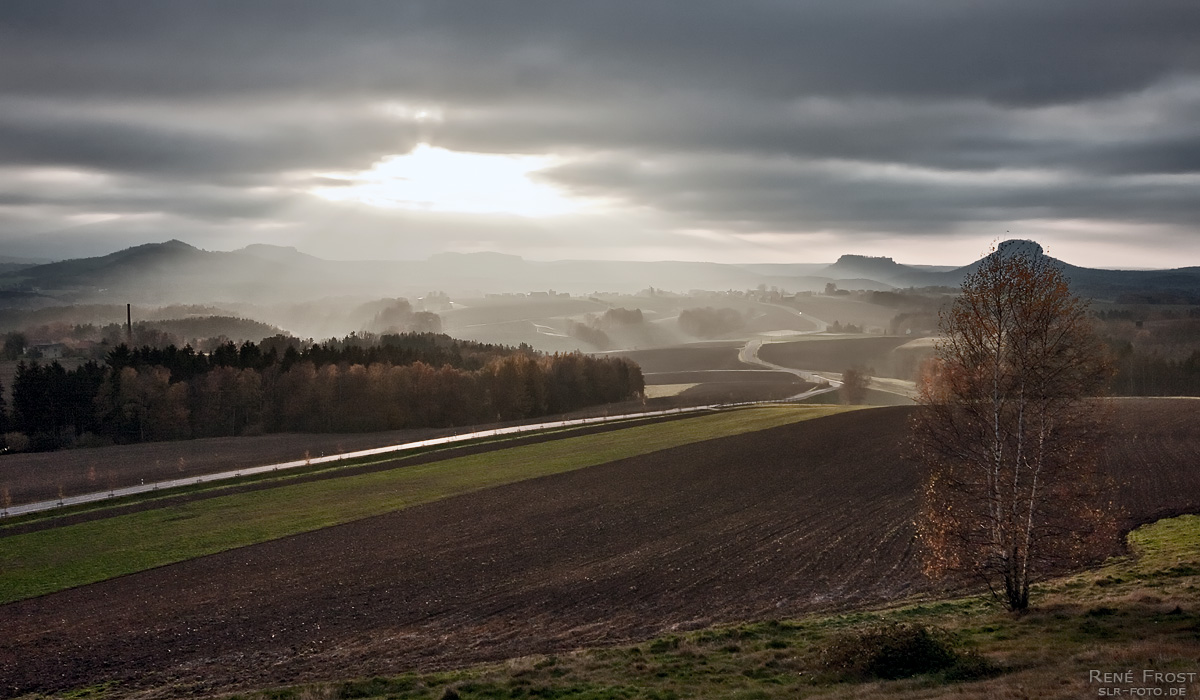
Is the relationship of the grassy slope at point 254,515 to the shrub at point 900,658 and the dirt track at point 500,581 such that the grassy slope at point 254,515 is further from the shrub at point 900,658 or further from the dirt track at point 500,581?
the shrub at point 900,658

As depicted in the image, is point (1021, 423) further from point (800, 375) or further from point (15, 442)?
point (800, 375)

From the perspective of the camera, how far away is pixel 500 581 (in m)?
30.2

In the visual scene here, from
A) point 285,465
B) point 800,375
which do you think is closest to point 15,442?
point 285,465

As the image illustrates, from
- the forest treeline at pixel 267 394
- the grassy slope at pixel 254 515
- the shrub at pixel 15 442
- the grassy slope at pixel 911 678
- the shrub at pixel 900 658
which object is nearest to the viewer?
the grassy slope at pixel 911 678

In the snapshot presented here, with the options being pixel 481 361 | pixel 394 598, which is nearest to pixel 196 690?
pixel 394 598

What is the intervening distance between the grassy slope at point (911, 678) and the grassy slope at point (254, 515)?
19.5m

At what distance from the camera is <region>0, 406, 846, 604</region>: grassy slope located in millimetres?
34438

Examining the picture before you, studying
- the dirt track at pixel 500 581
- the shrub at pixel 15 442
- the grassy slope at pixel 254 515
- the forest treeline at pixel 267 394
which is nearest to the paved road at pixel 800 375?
the forest treeline at pixel 267 394

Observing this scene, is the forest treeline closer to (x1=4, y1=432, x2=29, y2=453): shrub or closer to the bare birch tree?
(x1=4, y1=432, x2=29, y2=453): shrub

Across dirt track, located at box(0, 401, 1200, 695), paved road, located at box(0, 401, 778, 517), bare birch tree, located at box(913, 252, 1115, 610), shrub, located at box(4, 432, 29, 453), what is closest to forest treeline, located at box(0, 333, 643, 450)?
shrub, located at box(4, 432, 29, 453)

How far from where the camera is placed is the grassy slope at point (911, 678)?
15188mm

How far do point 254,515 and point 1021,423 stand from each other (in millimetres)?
37684

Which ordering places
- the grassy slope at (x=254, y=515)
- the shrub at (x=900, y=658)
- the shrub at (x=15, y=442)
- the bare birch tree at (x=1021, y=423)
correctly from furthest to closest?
the shrub at (x=15, y=442) < the grassy slope at (x=254, y=515) < the bare birch tree at (x=1021, y=423) < the shrub at (x=900, y=658)

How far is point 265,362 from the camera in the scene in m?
98.8
